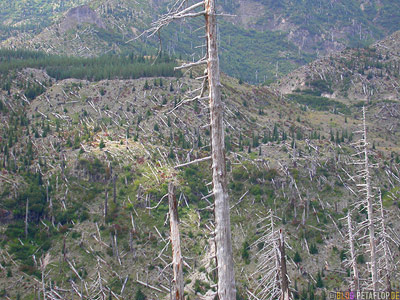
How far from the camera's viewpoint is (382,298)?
29453mm

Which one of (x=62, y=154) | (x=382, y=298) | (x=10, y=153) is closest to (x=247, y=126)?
(x=62, y=154)

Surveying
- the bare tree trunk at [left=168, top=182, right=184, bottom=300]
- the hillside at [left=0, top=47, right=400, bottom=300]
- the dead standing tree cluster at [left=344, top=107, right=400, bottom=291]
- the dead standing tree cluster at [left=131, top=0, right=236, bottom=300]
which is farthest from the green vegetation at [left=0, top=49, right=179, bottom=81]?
the dead standing tree cluster at [left=131, top=0, right=236, bottom=300]

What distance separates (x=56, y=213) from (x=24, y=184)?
7917mm

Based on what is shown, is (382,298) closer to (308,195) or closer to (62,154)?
(308,195)

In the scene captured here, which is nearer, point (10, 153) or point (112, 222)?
point (112, 222)

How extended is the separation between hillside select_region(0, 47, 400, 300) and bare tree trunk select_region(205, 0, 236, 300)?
150 feet

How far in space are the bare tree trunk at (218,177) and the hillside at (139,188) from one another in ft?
150

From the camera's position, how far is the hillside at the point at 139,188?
7494 centimetres

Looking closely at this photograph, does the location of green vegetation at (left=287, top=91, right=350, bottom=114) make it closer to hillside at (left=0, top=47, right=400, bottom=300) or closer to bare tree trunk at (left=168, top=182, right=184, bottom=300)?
hillside at (left=0, top=47, right=400, bottom=300)

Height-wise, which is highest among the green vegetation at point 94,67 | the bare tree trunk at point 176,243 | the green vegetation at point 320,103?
the bare tree trunk at point 176,243

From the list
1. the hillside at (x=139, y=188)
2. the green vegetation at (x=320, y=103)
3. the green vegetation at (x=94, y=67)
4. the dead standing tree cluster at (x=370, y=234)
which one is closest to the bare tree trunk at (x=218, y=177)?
the dead standing tree cluster at (x=370, y=234)

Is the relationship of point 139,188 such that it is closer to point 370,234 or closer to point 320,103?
point 370,234

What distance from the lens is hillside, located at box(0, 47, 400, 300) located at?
74.9 m

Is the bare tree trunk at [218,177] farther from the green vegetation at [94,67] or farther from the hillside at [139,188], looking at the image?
the green vegetation at [94,67]
